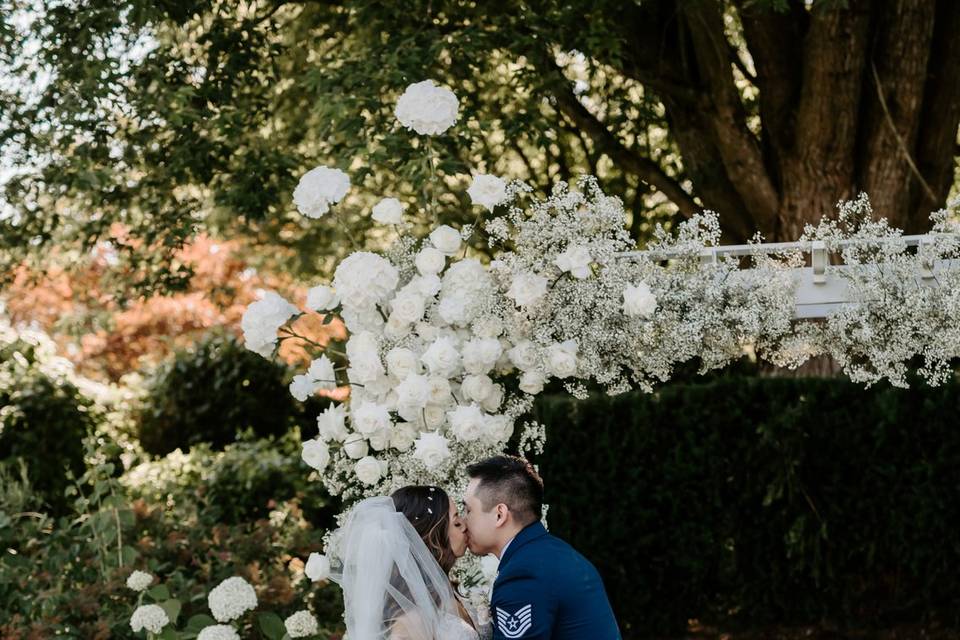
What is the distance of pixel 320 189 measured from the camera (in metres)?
4.28

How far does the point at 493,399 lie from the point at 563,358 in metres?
0.45

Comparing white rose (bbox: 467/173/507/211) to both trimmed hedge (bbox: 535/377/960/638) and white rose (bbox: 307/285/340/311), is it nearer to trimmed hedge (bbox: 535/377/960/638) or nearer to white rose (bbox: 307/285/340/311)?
white rose (bbox: 307/285/340/311)

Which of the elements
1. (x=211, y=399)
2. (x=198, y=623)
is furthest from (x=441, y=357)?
(x=211, y=399)

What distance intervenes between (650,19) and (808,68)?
1371 millimetres

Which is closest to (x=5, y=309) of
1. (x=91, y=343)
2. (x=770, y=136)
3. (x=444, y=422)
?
(x=91, y=343)

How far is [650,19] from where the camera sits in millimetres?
8094

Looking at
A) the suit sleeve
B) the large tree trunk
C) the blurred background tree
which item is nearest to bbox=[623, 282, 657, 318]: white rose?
the suit sleeve

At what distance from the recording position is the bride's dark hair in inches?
155

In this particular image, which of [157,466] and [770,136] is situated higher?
[770,136]

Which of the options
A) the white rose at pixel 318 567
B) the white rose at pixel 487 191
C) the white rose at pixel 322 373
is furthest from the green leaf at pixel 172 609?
the white rose at pixel 487 191

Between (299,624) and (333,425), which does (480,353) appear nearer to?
(333,425)

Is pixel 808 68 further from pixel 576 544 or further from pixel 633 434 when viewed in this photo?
pixel 576 544

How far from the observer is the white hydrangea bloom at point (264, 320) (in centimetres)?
426

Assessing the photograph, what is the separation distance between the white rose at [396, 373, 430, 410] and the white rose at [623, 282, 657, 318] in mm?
799
